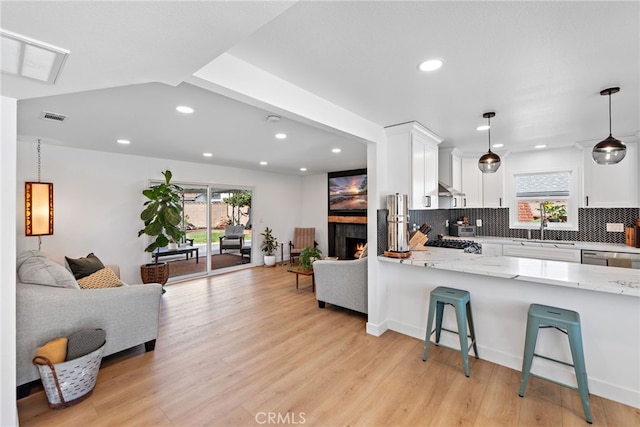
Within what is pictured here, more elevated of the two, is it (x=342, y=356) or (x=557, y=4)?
(x=557, y=4)

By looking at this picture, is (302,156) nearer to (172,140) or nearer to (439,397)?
(172,140)

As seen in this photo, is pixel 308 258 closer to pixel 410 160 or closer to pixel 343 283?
pixel 343 283

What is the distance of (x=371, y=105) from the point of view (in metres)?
2.63

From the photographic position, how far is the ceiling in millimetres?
1033

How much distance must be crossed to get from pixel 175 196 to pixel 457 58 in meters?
4.57

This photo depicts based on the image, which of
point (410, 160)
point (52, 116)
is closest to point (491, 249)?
point (410, 160)

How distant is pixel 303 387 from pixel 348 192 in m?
5.38

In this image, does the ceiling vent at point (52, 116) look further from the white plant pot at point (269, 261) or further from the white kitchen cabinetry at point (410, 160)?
the white plant pot at point (269, 261)

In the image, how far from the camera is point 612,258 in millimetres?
3711

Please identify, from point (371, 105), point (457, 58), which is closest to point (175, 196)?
point (371, 105)

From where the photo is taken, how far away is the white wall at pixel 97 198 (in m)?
4.17

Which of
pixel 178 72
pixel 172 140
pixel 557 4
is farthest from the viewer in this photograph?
pixel 172 140

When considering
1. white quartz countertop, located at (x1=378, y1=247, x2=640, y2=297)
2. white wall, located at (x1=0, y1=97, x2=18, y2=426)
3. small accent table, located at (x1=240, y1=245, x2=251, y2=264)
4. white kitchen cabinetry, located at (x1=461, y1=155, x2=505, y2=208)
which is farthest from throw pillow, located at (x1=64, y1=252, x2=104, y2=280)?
white kitchen cabinetry, located at (x1=461, y1=155, x2=505, y2=208)

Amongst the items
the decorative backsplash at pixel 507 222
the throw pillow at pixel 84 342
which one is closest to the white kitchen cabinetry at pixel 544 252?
the decorative backsplash at pixel 507 222
